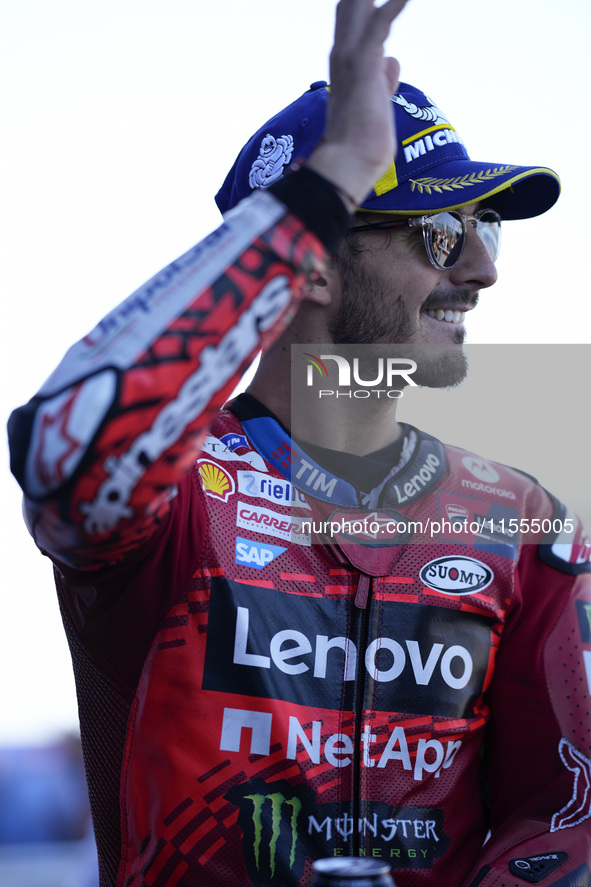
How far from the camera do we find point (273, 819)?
85.4 inches

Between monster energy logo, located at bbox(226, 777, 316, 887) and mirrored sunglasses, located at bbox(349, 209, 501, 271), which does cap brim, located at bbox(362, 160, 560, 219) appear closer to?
mirrored sunglasses, located at bbox(349, 209, 501, 271)

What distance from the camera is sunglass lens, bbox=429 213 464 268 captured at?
2.61 meters

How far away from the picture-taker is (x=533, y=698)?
2496 millimetres

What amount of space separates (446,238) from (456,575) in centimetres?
101

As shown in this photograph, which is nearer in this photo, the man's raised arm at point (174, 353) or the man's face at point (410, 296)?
the man's raised arm at point (174, 353)

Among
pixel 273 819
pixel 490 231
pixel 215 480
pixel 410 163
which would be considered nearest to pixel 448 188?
pixel 410 163

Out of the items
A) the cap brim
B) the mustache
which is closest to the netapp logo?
the mustache

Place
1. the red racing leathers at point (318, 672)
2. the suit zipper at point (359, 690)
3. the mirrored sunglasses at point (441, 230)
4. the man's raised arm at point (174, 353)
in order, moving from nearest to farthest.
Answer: the man's raised arm at point (174, 353)
the red racing leathers at point (318, 672)
the suit zipper at point (359, 690)
the mirrored sunglasses at point (441, 230)

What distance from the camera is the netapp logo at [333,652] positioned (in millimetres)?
2207

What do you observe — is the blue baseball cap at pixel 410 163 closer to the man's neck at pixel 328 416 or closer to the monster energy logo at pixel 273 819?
the man's neck at pixel 328 416

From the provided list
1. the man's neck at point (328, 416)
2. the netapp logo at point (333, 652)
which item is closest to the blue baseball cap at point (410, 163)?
the man's neck at point (328, 416)

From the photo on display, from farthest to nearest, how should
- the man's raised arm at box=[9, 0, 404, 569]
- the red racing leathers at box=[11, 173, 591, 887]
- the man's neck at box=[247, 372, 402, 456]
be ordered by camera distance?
the man's neck at box=[247, 372, 402, 456] → the red racing leathers at box=[11, 173, 591, 887] → the man's raised arm at box=[9, 0, 404, 569]

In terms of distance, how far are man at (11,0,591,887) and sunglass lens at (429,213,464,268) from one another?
0.04ft

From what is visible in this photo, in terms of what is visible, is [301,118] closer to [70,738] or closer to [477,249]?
[477,249]
